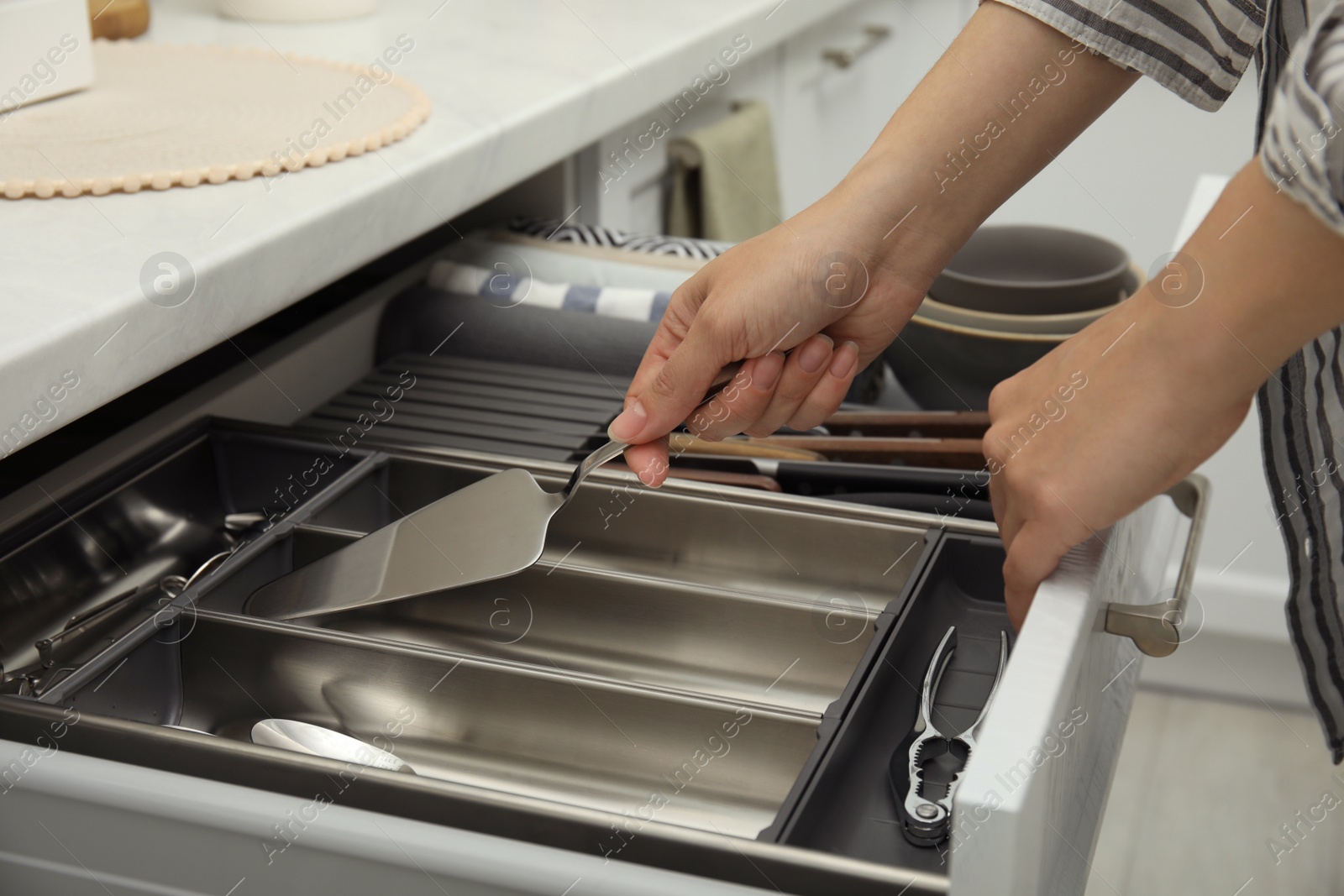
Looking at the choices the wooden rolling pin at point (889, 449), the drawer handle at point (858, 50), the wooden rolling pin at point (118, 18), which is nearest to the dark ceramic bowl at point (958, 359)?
the wooden rolling pin at point (889, 449)

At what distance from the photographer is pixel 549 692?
0.56 meters

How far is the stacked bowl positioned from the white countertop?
332 mm

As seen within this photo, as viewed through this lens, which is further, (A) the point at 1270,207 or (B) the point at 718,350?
(B) the point at 718,350

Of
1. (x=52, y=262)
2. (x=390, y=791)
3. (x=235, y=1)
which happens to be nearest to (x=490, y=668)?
(x=390, y=791)

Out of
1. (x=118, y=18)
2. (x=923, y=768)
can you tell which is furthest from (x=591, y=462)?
A: (x=118, y=18)

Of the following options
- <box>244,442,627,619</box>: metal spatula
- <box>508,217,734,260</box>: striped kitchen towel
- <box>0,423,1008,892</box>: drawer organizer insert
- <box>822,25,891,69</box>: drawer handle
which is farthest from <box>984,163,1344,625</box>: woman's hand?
<box>822,25,891,69</box>: drawer handle

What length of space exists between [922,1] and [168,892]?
1.94 m

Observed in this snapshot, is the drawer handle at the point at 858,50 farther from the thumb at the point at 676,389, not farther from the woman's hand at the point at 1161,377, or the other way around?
the woman's hand at the point at 1161,377

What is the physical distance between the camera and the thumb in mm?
641

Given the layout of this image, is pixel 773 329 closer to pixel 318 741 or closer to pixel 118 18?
pixel 318 741

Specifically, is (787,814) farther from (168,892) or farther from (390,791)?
(168,892)

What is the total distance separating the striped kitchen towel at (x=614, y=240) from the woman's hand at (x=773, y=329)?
27 cm

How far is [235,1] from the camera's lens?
120cm

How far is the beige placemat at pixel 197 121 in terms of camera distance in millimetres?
722
